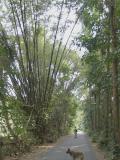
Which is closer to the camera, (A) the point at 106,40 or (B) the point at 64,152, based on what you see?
(A) the point at 106,40

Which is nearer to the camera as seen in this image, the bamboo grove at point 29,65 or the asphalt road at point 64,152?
the asphalt road at point 64,152

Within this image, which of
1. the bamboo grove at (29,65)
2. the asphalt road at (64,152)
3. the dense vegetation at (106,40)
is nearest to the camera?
the dense vegetation at (106,40)

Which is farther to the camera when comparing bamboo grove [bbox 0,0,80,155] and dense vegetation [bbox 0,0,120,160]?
bamboo grove [bbox 0,0,80,155]

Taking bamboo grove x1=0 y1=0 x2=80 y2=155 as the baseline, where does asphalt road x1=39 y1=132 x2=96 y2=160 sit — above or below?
below

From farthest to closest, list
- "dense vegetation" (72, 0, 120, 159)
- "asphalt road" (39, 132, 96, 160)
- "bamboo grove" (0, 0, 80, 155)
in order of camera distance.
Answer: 1. "bamboo grove" (0, 0, 80, 155)
2. "asphalt road" (39, 132, 96, 160)
3. "dense vegetation" (72, 0, 120, 159)

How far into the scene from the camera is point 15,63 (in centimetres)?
2895

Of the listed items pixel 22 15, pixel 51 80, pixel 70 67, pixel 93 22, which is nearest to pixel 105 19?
pixel 93 22

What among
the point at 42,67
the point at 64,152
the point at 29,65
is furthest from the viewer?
the point at 42,67

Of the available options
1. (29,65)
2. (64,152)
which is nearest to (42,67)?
(29,65)

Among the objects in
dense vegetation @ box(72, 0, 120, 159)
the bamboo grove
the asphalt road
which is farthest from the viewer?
the bamboo grove

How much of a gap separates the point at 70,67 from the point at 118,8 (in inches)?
1138

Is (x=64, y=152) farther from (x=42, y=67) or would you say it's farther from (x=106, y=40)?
(x=42, y=67)

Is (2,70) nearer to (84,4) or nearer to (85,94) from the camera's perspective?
(84,4)

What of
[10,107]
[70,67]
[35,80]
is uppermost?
[70,67]
